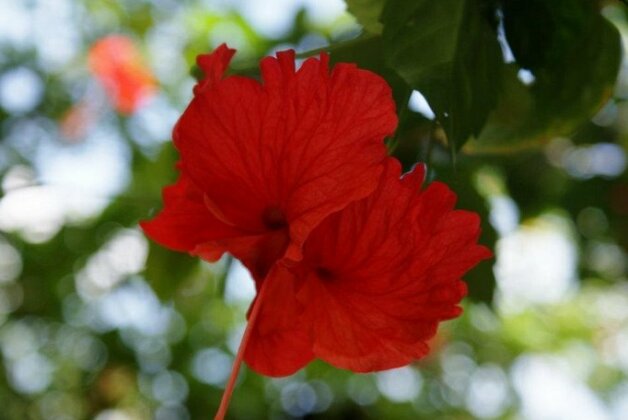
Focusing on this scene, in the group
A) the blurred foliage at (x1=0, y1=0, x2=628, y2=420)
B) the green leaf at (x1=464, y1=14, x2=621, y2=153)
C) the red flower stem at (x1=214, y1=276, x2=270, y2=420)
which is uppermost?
the red flower stem at (x1=214, y1=276, x2=270, y2=420)

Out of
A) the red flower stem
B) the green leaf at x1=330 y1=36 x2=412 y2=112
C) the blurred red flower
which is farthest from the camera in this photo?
the blurred red flower

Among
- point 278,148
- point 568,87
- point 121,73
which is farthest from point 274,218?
point 121,73

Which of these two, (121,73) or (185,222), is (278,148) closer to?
(185,222)

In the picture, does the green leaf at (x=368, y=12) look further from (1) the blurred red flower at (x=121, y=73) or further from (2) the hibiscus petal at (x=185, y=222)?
(1) the blurred red flower at (x=121, y=73)

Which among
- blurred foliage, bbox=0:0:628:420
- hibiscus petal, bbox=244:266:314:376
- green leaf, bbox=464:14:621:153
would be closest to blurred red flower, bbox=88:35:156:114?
blurred foliage, bbox=0:0:628:420

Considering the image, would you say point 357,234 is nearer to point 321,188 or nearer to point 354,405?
point 321,188

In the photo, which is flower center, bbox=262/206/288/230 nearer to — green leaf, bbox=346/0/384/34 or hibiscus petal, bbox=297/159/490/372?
hibiscus petal, bbox=297/159/490/372
